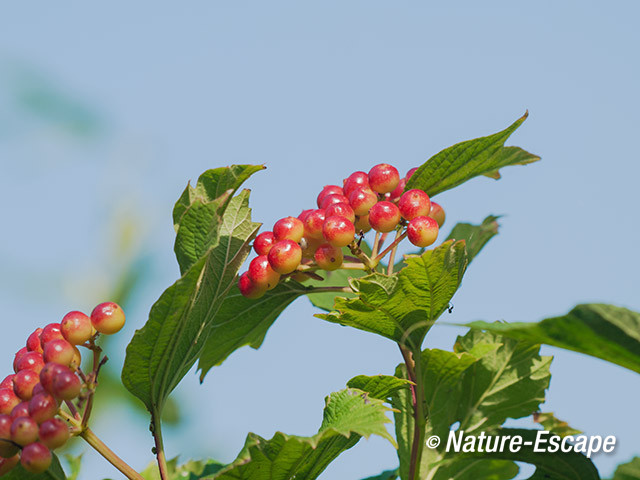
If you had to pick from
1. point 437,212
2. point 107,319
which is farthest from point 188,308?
point 437,212

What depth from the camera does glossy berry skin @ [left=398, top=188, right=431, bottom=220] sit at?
5.01 feet

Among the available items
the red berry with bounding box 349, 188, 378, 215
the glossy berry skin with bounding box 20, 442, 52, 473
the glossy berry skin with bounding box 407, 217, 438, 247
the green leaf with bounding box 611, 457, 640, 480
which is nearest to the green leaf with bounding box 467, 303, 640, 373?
the green leaf with bounding box 611, 457, 640, 480

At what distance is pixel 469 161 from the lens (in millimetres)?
1567

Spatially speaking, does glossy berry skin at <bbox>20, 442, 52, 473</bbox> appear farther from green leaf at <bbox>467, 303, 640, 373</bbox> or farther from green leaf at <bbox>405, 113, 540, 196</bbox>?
green leaf at <bbox>405, 113, 540, 196</bbox>

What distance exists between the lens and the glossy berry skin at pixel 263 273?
1523 millimetres

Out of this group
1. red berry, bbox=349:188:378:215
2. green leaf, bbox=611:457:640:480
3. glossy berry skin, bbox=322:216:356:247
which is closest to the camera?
green leaf, bbox=611:457:640:480

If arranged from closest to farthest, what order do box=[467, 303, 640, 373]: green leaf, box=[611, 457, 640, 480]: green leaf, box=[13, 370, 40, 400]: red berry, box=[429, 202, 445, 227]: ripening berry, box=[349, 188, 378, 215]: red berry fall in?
box=[467, 303, 640, 373]: green leaf < box=[611, 457, 640, 480]: green leaf < box=[13, 370, 40, 400]: red berry < box=[349, 188, 378, 215]: red berry < box=[429, 202, 445, 227]: ripening berry

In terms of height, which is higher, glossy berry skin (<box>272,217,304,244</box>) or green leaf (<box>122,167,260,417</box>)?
glossy berry skin (<box>272,217,304,244</box>)

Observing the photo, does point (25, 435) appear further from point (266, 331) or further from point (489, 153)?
point (489, 153)

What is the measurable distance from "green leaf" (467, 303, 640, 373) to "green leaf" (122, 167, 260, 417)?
576 mm

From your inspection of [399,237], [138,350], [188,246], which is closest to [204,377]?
[138,350]

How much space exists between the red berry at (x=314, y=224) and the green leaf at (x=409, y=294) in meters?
0.18

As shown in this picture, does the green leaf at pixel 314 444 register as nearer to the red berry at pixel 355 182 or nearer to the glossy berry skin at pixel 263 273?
the glossy berry skin at pixel 263 273

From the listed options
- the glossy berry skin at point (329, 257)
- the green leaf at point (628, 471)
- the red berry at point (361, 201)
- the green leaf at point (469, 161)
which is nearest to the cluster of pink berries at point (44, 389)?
the glossy berry skin at point (329, 257)
